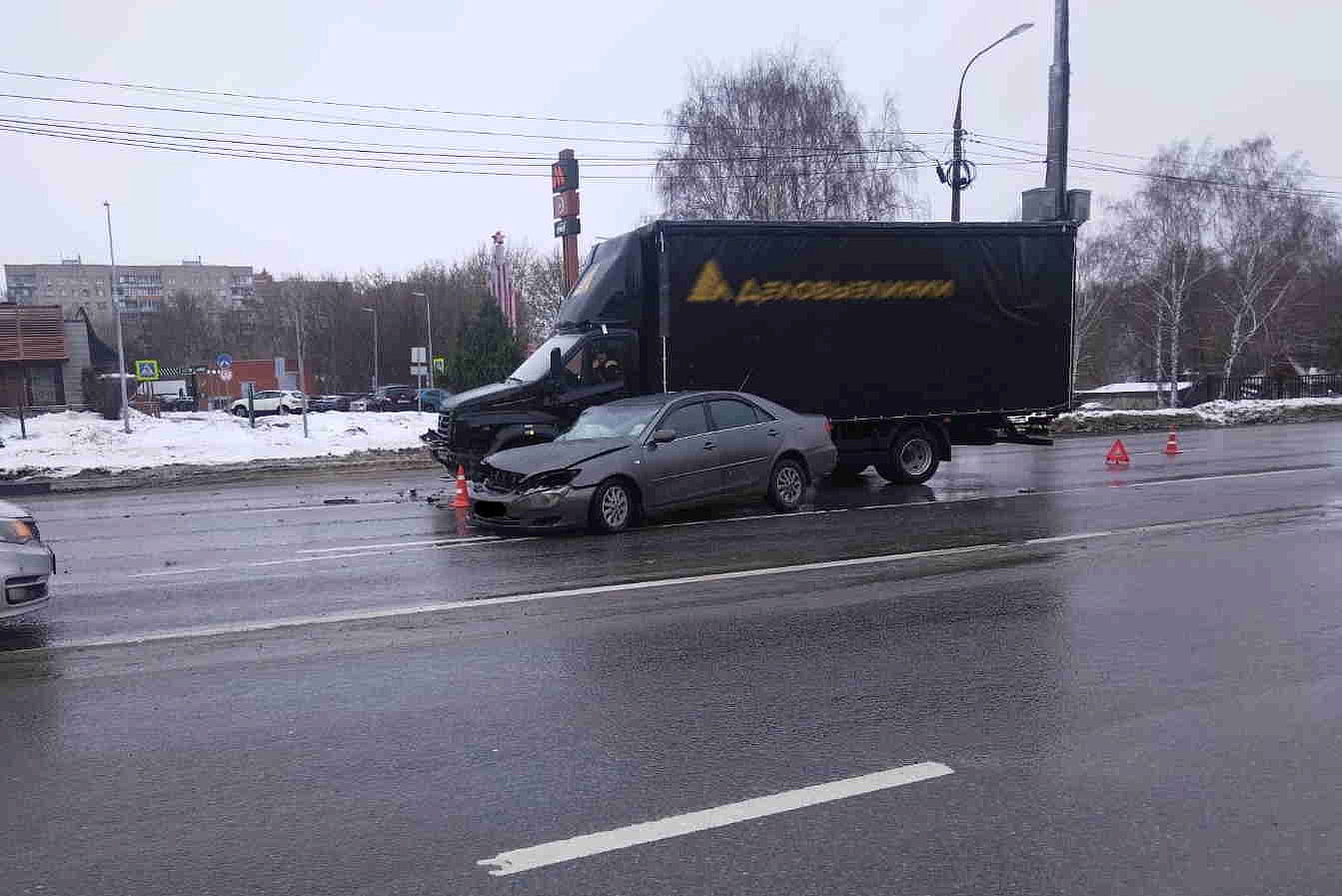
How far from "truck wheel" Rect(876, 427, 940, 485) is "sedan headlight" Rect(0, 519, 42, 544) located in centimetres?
1094

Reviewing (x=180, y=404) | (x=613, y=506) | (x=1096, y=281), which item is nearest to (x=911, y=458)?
(x=613, y=506)

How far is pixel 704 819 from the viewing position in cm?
402

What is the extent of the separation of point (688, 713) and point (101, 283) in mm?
164166

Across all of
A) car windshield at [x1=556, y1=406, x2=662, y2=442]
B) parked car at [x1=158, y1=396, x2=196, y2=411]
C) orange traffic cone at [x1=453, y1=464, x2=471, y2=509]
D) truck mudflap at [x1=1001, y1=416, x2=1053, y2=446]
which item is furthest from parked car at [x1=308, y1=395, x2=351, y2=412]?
car windshield at [x1=556, y1=406, x2=662, y2=442]

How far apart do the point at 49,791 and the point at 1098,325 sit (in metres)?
65.8

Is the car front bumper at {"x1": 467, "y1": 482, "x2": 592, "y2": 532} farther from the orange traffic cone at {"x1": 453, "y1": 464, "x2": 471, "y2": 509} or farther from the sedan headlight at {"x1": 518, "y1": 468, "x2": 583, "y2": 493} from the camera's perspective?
the orange traffic cone at {"x1": 453, "y1": 464, "x2": 471, "y2": 509}

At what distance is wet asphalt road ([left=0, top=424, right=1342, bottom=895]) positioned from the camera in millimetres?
3738

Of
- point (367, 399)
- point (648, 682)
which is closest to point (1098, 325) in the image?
point (367, 399)

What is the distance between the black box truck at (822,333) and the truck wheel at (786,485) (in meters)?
2.20

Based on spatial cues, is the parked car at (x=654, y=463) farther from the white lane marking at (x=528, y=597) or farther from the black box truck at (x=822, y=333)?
the white lane marking at (x=528, y=597)

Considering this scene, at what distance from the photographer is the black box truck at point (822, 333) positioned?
1439 cm

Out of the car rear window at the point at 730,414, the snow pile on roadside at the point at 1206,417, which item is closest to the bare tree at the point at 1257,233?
the snow pile on roadside at the point at 1206,417

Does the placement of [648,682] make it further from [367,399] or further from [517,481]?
[367,399]

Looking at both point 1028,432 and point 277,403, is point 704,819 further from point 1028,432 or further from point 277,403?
point 277,403
